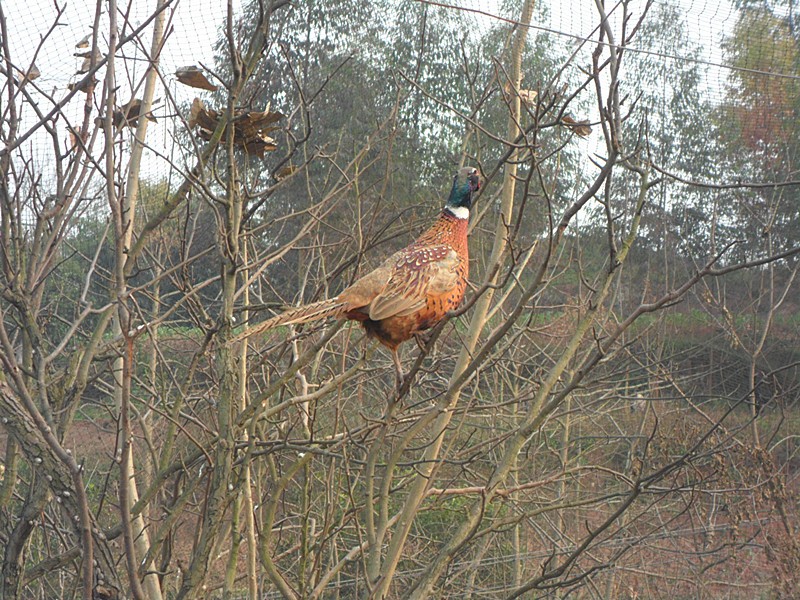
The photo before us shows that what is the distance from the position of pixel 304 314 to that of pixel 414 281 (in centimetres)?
52

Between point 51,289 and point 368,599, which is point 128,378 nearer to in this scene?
point 368,599

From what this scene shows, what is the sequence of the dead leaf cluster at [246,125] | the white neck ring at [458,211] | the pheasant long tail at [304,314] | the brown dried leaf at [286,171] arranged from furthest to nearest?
the white neck ring at [458,211], the brown dried leaf at [286,171], the pheasant long tail at [304,314], the dead leaf cluster at [246,125]

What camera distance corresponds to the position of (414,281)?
366 centimetres

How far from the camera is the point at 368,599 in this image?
133 inches

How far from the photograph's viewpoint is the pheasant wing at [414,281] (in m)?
3.60

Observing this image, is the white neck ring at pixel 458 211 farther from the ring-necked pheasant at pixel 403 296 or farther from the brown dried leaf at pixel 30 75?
the brown dried leaf at pixel 30 75

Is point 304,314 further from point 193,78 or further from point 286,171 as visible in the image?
point 193,78

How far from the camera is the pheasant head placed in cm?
403

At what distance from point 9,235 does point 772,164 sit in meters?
5.59

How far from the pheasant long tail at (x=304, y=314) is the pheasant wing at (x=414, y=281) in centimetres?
15

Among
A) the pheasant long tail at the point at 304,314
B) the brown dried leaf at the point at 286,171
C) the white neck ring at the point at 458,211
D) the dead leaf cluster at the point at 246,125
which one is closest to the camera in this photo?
the dead leaf cluster at the point at 246,125

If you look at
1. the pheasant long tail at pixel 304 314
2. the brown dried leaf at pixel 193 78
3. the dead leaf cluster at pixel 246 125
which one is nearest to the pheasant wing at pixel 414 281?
the pheasant long tail at pixel 304 314

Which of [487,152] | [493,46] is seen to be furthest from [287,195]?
[493,46]

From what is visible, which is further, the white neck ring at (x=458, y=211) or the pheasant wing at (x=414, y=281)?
the white neck ring at (x=458, y=211)
